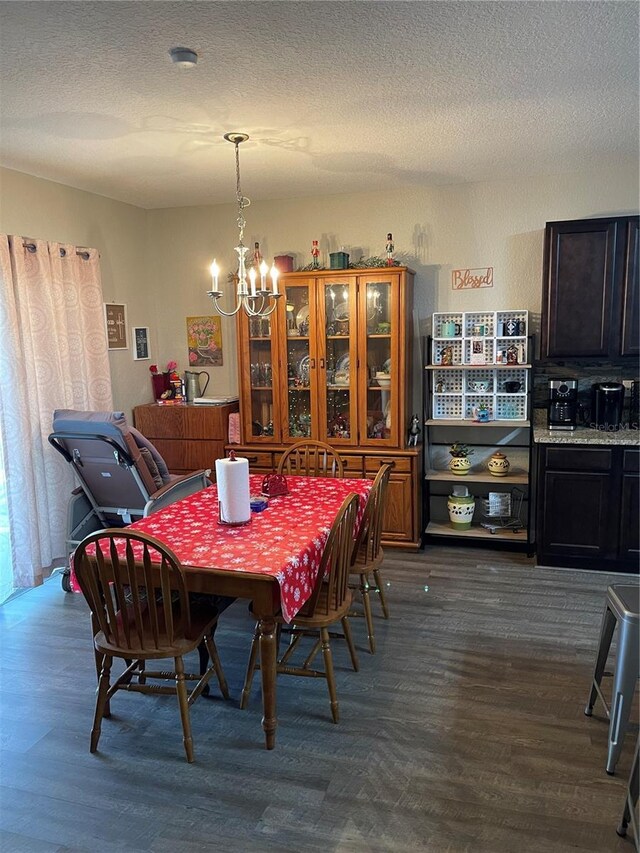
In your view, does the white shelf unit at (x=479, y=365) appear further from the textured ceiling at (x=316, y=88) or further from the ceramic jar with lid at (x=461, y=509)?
the textured ceiling at (x=316, y=88)

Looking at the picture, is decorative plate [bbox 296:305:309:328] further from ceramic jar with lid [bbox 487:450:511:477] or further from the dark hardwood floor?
the dark hardwood floor

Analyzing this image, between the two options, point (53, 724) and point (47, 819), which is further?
point (53, 724)

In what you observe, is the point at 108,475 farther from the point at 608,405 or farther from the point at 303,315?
the point at 608,405

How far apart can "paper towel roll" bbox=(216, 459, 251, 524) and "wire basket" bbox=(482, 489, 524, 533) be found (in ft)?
7.65

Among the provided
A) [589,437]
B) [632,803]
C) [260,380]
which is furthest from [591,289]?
[632,803]

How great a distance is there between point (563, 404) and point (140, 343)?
329 centimetres

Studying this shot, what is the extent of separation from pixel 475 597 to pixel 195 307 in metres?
3.19

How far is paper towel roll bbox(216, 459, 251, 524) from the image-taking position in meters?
2.79

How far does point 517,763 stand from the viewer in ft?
7.73

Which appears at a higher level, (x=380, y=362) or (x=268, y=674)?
(x=380, y=362)

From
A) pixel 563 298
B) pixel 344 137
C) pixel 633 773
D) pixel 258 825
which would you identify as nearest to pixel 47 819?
pixel 258 825

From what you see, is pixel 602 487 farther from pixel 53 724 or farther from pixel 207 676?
pixel 53 724

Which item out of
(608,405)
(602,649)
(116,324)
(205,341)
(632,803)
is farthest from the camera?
(205,341)

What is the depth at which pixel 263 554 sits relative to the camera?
252 centimetres
